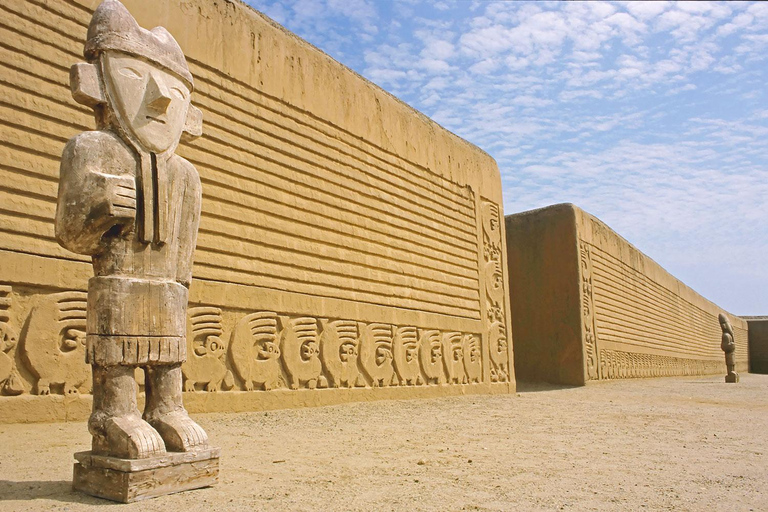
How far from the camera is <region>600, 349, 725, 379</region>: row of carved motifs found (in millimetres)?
14289

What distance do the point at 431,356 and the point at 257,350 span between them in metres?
3.29

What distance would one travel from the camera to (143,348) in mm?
3033

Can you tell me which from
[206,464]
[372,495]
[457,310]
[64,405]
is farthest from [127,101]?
[457,310]

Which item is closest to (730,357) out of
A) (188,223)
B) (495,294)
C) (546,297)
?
(546,297)

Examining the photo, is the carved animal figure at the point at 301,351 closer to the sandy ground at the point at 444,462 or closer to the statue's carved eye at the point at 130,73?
the sandy ground at the point at 444,462

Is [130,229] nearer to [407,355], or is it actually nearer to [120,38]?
[120,38]

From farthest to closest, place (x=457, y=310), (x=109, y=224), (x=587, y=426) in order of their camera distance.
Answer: (x=457, y=310)
(x=587, y=426)
(x=109, y=224)

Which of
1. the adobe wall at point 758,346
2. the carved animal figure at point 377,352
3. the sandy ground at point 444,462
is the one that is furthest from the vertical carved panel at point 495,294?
the adobe wall at point 758,346

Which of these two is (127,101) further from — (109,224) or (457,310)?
(457,310)

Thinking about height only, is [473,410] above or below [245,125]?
below

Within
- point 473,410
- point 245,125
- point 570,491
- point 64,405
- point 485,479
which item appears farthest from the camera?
point 473,410

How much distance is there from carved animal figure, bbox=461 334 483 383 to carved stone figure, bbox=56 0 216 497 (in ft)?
22.9

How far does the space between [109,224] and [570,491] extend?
2529mm

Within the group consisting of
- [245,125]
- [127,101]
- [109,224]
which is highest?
[245,125]
